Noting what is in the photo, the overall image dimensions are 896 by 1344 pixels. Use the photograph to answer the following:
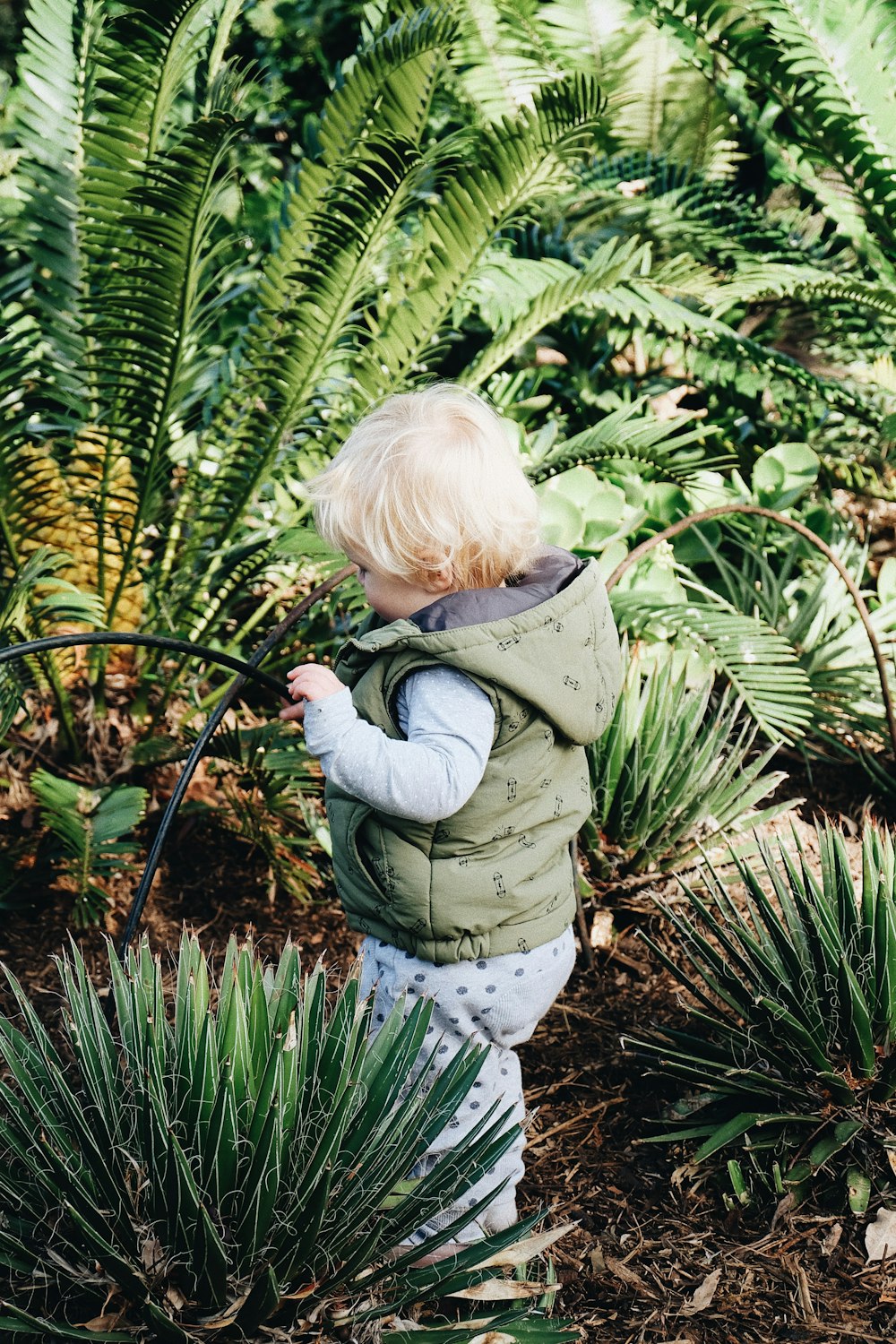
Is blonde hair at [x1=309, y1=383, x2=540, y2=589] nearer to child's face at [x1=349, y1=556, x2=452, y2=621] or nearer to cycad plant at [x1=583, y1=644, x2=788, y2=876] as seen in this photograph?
child's face at [x1=349, y1=556, x2=452, y2=621]

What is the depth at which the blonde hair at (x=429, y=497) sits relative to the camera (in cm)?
150

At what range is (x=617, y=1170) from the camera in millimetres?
2072

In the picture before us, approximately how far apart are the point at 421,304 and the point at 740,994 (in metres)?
1.91

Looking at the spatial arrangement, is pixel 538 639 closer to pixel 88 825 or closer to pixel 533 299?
pixel 88 825

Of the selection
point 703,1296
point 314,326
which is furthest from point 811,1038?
point 314,326

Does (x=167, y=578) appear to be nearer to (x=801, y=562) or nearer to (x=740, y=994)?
(x=740, y=994)

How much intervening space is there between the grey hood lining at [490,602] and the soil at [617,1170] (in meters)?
0.48

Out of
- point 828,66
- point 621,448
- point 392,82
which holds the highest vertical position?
point 828,66

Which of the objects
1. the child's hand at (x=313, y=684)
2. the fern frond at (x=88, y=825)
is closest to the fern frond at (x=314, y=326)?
the fern frond at (x=88, y=825)

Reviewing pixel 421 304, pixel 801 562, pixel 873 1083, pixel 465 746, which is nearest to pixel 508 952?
pixel 465 746

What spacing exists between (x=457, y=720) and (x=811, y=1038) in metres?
0.90

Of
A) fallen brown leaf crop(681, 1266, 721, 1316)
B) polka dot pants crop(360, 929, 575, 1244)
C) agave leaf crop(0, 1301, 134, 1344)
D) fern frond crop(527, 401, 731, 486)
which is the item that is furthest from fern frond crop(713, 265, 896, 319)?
agave leaf crop(0, 1301, 134, 1344)

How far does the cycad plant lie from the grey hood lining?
999 millimetres

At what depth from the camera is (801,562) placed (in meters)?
3.86
